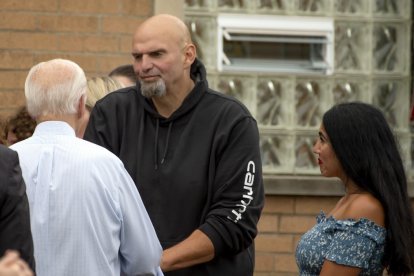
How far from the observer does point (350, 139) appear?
17.8ft

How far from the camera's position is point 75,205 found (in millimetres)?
4848

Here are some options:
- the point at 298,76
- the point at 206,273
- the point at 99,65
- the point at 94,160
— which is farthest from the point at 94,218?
the point at 298,76

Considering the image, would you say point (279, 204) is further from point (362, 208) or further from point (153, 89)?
point (362, 208)

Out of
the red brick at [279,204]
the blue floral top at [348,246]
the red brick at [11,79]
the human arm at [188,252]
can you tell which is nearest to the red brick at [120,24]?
the red brick at [11,79]

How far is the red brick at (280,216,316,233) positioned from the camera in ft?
28.3

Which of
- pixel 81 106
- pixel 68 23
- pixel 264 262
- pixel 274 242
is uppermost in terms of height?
pixel 81 106

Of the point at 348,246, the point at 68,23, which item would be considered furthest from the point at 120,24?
the point at 348,246

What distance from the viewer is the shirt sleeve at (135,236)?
4918 mm

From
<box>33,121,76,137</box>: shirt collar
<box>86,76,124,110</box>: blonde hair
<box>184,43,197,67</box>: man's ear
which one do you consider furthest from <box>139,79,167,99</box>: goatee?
<box>86,76,124,110</box>: blonde hair

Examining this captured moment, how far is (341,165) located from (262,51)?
3.46 meters

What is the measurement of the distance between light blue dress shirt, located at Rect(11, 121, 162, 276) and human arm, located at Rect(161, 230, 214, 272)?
0.61m

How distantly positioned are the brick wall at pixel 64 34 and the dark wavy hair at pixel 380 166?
3.05 meters

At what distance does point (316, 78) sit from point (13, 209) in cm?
478

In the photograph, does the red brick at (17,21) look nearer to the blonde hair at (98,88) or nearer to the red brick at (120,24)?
the red brick at (120,24)
